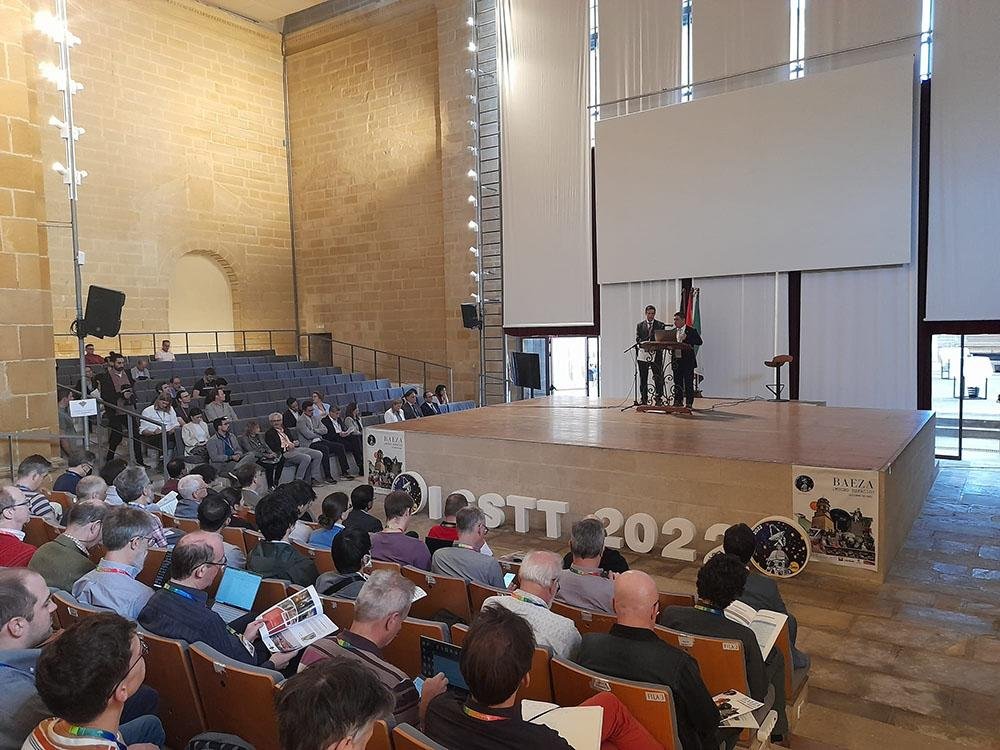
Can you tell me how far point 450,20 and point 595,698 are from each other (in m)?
12.8

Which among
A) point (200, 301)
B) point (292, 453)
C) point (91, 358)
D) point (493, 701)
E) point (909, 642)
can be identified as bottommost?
point (909, 642)

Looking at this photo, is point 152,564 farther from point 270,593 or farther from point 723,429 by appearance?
point 723,429

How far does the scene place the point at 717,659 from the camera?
2.24 meters

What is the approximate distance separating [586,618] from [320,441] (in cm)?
613

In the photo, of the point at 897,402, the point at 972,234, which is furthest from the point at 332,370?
the point at 972,234

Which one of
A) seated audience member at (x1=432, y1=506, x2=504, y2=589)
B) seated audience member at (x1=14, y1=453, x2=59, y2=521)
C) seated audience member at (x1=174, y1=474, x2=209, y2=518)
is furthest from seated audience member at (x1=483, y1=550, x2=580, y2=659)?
seated audience member at (x1=14, y1=453, x2=59, y2=521)

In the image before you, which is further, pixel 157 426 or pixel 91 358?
pixel 91 358

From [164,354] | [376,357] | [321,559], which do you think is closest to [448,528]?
[321,559]

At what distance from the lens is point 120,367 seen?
9289 millimetres

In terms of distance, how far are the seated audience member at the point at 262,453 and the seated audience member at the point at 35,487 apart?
2.86 metres

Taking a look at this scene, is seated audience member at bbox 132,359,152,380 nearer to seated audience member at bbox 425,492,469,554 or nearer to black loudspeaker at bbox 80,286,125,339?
black loudspeaker at bbox 80,286,125,339

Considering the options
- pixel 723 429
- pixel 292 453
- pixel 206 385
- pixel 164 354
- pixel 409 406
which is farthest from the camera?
pixel 164 354

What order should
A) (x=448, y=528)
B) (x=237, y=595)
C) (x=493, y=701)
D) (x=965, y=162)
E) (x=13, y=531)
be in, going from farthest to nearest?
1. (x=965, y=162)
2. (x=448, y=528)
3. (x=13, y=531)
4. (x=237, y=595)
5. (x=493, y=701)

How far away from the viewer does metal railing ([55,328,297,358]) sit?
11.3 meters
